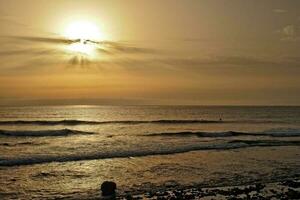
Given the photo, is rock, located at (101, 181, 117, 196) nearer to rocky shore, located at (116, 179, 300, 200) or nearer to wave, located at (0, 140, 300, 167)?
rocky shore, located at (116, 179, 300, 200)

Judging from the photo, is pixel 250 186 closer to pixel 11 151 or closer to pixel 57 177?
pixel 57 177

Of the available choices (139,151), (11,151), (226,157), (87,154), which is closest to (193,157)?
(226,157)

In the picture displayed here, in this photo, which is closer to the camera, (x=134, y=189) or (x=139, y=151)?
(x=134, y=189)

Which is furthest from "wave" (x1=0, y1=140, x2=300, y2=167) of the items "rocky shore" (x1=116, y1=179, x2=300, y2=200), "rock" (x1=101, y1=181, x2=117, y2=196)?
"rocky shore" (x1=116, y1=179, x2=300, y2=200)

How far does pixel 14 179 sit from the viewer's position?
21.4m

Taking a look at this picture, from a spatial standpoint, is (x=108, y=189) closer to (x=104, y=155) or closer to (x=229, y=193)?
(x=229, y=193)

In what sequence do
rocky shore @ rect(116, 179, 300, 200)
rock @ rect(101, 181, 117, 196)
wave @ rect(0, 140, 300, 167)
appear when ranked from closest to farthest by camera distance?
rocky shore @ rect(116, 179, 300, 200)
rock @ rect(101, 181, 117, 196)
wave @ rect(0, 140, 300, 167)

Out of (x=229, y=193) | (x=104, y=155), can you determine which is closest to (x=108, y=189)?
(x=229, y=193)

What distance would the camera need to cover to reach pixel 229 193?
58.2 feet

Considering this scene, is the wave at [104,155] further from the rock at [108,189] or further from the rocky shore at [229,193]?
the rocky shore at [229,193]

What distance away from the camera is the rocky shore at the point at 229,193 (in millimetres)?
17125

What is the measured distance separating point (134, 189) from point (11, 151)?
708 inches

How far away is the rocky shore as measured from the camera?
17.1m

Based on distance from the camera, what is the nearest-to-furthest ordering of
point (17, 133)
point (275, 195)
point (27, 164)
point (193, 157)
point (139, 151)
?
1. point (275, 195)
2. point (27, 164)
3. point (193, 157)
4. point (139, 151)
5. point (17, 133)
